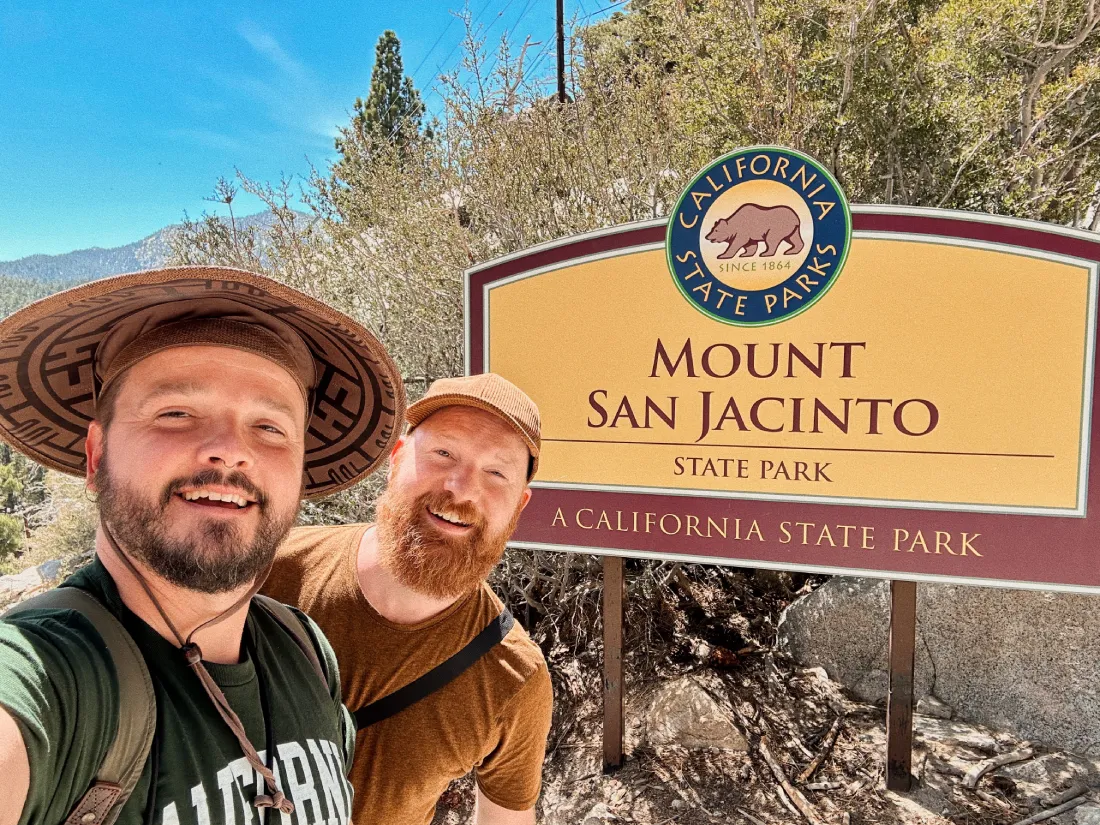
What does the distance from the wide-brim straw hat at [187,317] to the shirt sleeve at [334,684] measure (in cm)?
35

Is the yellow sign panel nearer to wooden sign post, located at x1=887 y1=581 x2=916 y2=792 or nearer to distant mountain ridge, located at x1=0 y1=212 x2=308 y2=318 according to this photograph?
wooden sign post, located at x1=887 y1=581 x2=916 y2=792

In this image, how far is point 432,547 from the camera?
1.61 m

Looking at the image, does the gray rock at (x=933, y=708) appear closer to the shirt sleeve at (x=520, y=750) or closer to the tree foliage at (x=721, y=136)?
the tree foliage at (x=721, y=136)

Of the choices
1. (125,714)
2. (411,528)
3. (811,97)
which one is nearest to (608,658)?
(411,528)

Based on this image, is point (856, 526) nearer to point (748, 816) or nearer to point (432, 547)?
point (748, 816)

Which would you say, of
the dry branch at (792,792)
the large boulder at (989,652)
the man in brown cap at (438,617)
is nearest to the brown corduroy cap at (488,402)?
the man in brown cap at (438,617)

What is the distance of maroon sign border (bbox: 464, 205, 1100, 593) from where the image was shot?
102 inches

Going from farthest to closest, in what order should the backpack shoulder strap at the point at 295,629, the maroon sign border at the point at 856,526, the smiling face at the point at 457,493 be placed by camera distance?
the maroon sign border at the point at 856,526 < the smiling face at the point at 457,493 < the backpack shoulder strap at the point at 295,629

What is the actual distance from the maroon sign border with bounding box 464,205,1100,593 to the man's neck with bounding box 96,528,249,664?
226 centimetres

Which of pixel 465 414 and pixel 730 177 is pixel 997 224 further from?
pixel 465 414

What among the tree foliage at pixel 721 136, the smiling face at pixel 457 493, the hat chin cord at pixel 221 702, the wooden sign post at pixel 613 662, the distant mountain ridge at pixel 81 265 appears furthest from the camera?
the distant mountain ridge at pixel 81 265

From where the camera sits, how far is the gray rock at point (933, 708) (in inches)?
140

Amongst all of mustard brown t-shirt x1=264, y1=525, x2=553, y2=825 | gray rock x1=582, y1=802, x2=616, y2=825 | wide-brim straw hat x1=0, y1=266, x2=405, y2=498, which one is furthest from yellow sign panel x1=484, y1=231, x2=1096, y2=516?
wide-brim straw hat x1=0, y1=266, x2=405, y2=498

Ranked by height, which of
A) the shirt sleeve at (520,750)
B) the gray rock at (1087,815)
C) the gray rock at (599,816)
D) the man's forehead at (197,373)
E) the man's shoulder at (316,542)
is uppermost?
the man's forehead at (197,373)
